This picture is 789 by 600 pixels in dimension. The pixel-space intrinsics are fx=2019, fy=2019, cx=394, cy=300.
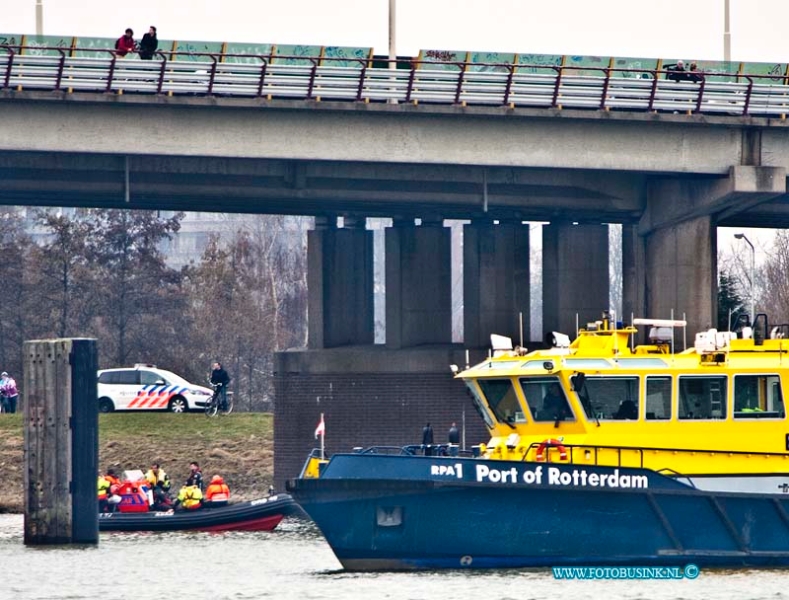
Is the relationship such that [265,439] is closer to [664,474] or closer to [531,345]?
[531,345]

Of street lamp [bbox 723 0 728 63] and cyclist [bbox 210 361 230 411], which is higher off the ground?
street lamp [bbox 723 0 728 63]

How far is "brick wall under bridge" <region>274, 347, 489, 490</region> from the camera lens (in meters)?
47.3

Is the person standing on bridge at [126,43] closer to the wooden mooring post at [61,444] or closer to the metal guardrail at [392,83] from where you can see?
the metal guardrail at [392,83]

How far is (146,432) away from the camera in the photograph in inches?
2140

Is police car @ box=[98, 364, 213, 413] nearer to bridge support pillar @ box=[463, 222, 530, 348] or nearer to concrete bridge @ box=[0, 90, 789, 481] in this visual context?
concrete bridge @ box=[0, 90, 789, 481]

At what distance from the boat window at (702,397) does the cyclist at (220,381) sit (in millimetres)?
27447

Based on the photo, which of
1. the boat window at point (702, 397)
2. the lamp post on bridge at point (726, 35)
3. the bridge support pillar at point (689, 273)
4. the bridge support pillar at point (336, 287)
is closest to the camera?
the boat window at point (702, 397)

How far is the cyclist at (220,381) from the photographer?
56.1m

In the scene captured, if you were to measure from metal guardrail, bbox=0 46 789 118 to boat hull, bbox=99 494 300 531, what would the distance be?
8.41 meters

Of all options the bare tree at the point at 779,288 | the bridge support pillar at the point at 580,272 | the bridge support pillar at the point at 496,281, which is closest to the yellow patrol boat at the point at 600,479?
the bridge support pillar at the point at 580,272

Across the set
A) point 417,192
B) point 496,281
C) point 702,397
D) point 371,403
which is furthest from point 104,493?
point 702,397

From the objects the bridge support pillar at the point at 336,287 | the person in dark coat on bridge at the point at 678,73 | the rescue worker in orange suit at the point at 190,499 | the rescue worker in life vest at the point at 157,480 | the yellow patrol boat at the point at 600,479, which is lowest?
the rescue worker in orange suit at the point at 190,499

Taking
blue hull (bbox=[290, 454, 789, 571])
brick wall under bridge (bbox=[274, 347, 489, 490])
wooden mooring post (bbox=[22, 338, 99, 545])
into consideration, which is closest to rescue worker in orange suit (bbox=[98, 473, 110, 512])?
brick wall under bridge (bbox=[274, 347, 489, 490])

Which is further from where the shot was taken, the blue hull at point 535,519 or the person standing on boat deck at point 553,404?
the person standing on boat deck at point 553,404
